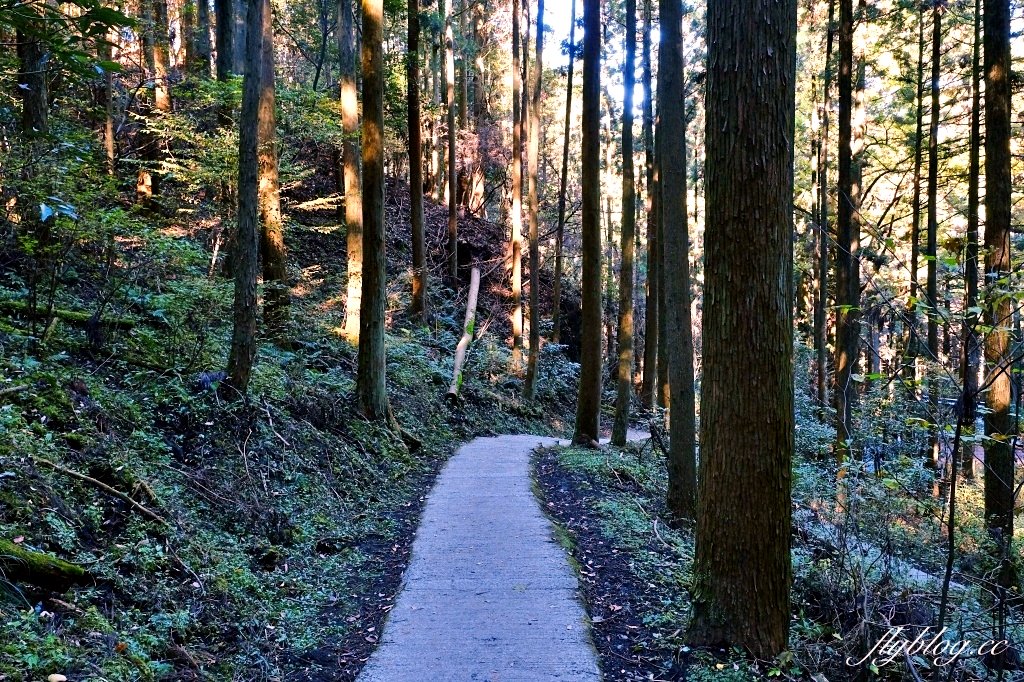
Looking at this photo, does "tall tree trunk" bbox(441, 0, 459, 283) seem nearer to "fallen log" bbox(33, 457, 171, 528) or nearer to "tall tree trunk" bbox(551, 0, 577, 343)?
"tall tree trunk" bbox(551, 0, 577, 343)

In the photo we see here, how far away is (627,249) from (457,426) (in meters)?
6.11

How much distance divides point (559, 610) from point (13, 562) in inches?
155

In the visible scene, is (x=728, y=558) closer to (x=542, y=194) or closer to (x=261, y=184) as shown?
(x=261, y=184)

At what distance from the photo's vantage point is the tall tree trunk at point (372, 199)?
36.2 feet

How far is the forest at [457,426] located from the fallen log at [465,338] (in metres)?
0.36

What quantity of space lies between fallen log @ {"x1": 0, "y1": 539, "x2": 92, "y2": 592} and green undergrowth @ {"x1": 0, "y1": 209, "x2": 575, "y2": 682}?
0.06 m

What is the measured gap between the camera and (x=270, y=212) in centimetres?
1257

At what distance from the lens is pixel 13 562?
391 cm

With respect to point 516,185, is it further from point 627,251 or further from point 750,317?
point 750,317

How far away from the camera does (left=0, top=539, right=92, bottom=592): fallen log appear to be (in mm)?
3879

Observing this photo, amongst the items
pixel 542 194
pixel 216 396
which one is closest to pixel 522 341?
pixel 542 194

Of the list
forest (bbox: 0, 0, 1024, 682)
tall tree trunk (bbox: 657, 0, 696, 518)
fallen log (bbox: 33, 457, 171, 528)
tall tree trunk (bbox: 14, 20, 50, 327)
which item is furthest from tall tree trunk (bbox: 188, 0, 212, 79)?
fallen log (bbox: 33, 457, 171, 528)

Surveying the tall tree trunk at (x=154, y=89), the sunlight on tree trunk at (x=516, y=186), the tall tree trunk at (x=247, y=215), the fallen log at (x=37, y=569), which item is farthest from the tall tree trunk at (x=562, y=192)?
the fallen log at (x=37, y=569)

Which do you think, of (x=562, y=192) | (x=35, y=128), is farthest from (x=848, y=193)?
(x=35, y=128)
